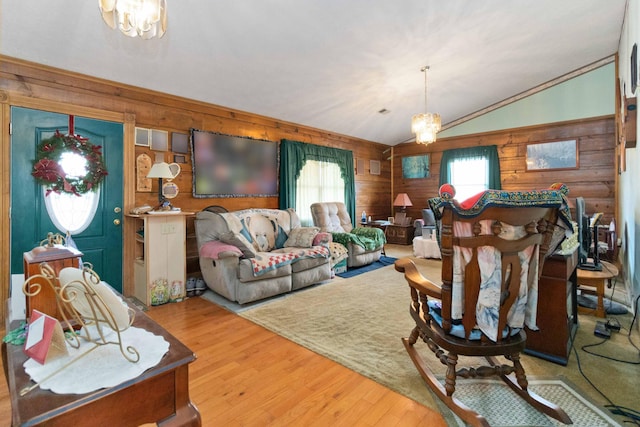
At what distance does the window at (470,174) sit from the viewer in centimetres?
635

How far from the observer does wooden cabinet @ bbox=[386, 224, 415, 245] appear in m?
6.85

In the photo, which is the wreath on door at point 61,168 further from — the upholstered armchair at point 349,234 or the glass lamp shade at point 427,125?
the glass lamp shade at point 427,125

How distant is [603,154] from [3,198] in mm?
7906

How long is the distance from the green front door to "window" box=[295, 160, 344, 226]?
276cm

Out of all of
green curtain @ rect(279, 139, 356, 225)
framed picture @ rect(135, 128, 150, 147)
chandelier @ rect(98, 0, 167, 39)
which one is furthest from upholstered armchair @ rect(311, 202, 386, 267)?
chandelier @ rect(98, 0, 167, 39)

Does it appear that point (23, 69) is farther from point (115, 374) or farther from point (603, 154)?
point (603, 154)

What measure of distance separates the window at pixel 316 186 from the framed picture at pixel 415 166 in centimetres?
198

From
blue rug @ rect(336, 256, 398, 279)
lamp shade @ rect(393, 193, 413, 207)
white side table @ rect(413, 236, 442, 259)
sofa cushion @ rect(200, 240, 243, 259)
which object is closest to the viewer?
sofa cushion @ rect(200, 240, 243, 259)

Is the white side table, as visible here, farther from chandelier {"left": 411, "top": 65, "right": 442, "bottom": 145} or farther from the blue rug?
chandelier {"left": 411, "top": 65, "right": 442, "bottom": 145}

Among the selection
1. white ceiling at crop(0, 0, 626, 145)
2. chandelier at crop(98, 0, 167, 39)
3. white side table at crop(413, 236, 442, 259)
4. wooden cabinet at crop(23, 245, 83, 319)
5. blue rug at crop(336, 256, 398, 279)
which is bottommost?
blue rug at crop(336, 256, 398, 279)

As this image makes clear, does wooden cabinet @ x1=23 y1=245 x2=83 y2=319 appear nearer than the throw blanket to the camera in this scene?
Yes

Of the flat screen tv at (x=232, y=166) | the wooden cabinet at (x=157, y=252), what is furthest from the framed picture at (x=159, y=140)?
the wooden cabinet at (x=157, y=252)

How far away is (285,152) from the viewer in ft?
16.7

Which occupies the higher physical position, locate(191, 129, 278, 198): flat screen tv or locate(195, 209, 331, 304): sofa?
locate(191, 129, 278, 198): flat screen tv
